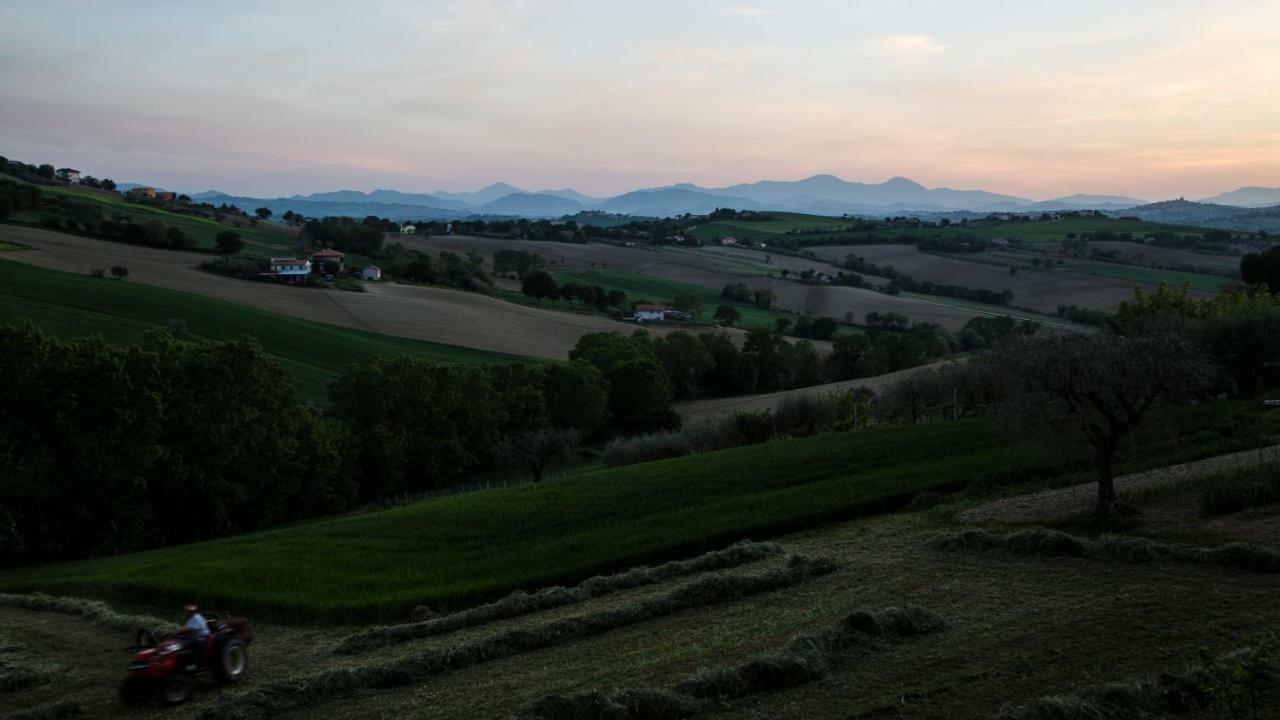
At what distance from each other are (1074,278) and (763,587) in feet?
362

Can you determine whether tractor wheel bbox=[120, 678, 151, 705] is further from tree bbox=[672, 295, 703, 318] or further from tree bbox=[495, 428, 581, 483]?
tree bbox=[672, 295, 703, 318]

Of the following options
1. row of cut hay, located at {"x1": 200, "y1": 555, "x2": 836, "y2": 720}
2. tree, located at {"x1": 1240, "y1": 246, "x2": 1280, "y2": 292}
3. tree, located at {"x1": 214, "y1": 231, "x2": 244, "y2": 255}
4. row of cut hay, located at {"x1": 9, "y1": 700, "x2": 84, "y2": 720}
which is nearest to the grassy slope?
row of cut hay, located at {"x1": 200, "y1": 555, "x2": 836, "y2": 720}

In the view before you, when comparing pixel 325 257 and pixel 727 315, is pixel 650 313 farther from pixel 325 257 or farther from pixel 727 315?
pixel 325 257

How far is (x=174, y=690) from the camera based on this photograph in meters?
16.4

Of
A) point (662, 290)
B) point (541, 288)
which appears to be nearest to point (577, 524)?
point (541, 288)

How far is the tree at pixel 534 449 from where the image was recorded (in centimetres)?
5662

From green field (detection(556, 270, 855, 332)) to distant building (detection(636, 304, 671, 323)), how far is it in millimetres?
4541

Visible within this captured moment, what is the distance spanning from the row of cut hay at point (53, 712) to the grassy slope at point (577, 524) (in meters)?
6.82

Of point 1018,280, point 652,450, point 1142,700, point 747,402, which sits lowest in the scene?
point 747,402

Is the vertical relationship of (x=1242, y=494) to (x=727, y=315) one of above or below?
above

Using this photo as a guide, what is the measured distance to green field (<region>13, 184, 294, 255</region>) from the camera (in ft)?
414

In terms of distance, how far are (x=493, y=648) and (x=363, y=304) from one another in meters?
88.1

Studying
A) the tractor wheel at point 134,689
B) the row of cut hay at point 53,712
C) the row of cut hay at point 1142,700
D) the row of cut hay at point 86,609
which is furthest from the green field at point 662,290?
the row of cut hay at point 1142,700

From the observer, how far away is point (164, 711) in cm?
1591
